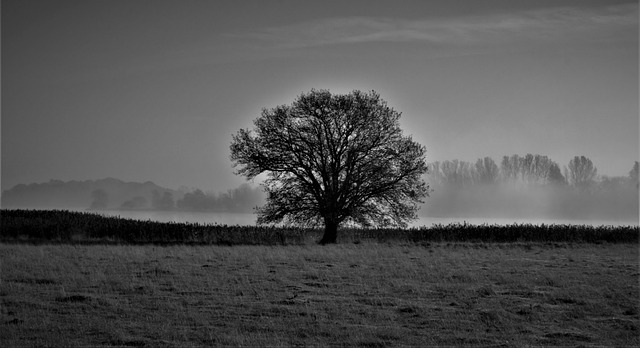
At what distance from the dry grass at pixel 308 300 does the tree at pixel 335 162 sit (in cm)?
1180

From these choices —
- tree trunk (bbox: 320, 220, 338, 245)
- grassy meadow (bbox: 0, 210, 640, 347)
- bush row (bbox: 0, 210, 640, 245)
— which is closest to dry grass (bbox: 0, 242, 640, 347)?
grassy meadow (bbox: 0, 210, 640, 347)

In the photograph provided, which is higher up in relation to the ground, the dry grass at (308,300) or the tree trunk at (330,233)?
the tree trunk at (330,233)

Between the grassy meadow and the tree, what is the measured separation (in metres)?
6.28

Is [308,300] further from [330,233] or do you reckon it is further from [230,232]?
[230,232]

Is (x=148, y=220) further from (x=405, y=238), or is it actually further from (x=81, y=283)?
(x=81, y=283)

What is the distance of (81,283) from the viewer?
2159 cm

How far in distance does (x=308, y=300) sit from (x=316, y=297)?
62 centimetres

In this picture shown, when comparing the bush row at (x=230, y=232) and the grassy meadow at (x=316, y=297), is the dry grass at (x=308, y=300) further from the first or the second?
the bush row at (x=230, y=232)

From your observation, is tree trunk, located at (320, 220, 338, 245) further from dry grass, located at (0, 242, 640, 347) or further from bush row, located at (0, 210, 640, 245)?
dry grass, located at (0, 242, 640, 347)

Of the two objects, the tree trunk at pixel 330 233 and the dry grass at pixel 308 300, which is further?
the tree trunk at pixel 330 233

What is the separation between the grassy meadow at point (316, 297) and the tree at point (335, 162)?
628 cm

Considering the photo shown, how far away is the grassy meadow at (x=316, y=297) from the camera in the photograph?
567 inches

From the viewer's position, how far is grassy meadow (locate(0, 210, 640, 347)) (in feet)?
47.3

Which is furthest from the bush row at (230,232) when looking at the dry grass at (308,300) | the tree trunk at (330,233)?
the dry grass at (308,300)
